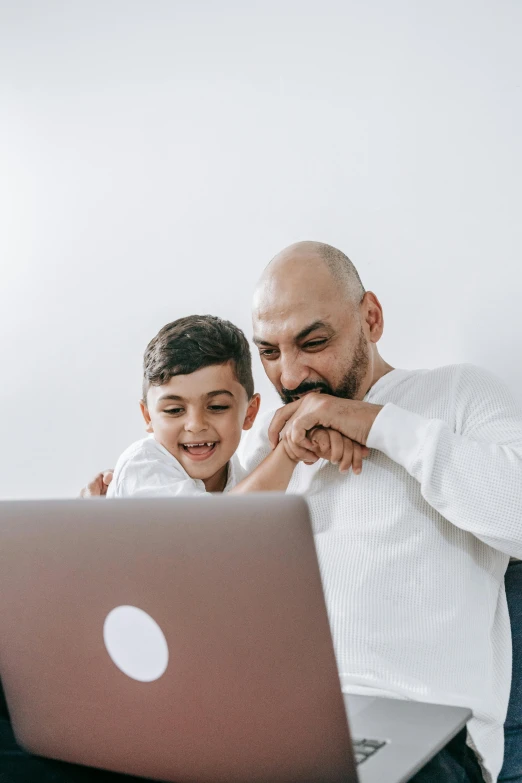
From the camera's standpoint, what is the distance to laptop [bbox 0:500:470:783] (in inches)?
29.4

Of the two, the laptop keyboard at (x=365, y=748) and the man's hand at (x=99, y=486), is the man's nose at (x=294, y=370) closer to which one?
the man's hand at (x=99, y=486)

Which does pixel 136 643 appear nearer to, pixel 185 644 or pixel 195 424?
pixel 185 644

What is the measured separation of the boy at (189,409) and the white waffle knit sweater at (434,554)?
337 mm

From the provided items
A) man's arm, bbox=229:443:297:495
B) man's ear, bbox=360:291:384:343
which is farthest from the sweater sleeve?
man's ear, bbox=360:291:384:343

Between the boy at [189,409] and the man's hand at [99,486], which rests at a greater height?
the boy at [189,409]

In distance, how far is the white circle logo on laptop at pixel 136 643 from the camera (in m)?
0.82

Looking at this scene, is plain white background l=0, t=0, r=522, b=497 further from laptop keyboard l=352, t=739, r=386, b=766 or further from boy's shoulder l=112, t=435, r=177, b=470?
laptop keyboard l=352, t=739, r=386, b=766

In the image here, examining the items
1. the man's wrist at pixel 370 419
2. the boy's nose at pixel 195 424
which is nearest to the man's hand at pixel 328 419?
the man's wrist at pixel 370 419

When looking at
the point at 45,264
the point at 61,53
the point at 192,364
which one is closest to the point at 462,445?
the point at 192,364

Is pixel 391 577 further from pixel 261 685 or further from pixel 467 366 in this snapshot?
pixel 261 685

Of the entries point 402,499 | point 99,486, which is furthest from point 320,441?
point 99,486

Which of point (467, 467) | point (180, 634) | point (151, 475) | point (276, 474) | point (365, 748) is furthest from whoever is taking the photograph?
point (151, 475)

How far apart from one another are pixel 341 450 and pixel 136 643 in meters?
0.73

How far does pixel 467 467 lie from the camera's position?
4.39ft
